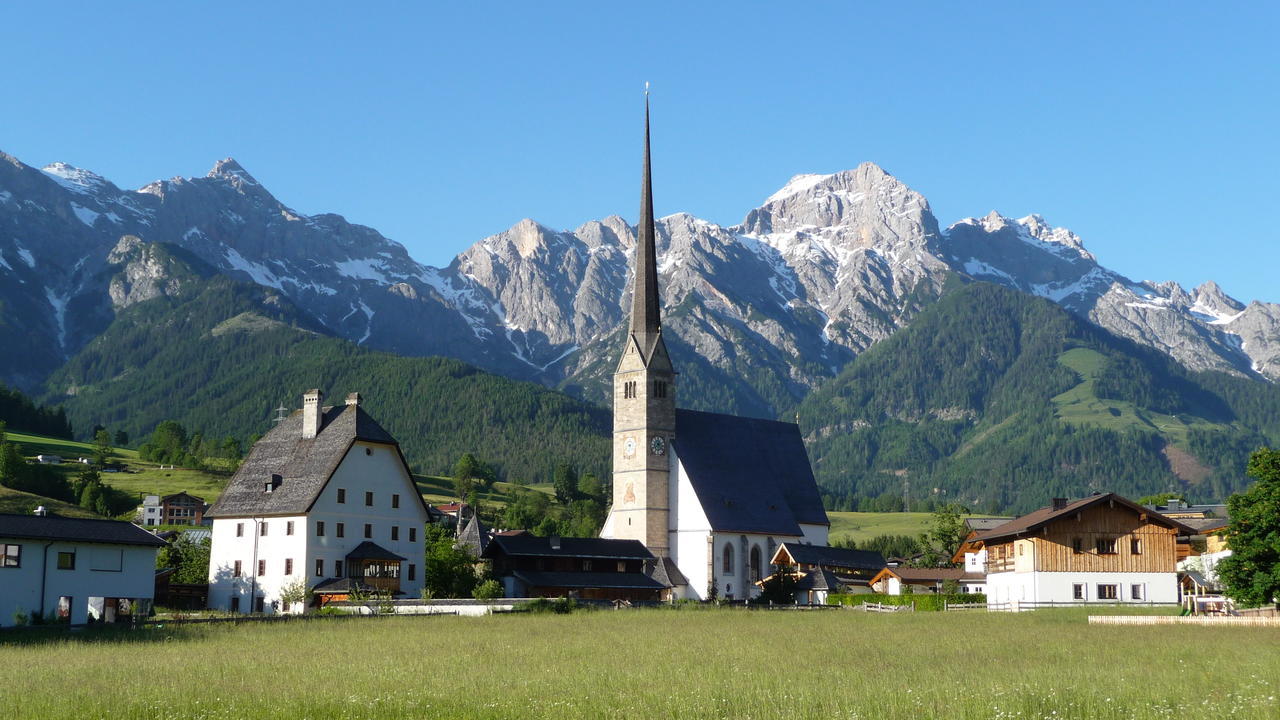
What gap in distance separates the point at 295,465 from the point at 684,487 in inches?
1458

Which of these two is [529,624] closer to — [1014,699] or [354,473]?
[354,473]

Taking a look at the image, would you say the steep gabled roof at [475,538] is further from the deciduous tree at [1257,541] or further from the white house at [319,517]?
the deciduous tree at [1257,541]

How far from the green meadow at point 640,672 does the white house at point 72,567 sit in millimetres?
9517

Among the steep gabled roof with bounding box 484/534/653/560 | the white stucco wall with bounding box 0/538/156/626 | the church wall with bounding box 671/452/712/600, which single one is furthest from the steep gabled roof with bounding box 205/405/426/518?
the church wall with bounding box 671/452/712/600

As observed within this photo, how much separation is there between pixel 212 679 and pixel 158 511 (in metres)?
137

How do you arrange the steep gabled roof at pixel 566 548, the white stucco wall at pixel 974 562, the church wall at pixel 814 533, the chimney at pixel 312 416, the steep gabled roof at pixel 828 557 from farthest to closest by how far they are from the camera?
1. the church wall at pixel 814 533
2. the white stucco wall at pixel 974 562
3. the steep gabled roof at pixel 828 557
4. the steep gabled roof at pixel 566 548
5. the chimney at pixel 312 416

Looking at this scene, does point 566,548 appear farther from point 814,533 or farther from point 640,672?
point 640,672

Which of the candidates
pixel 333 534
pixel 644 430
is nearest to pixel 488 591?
pixel 333 534

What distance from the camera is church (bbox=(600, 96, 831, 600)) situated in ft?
372

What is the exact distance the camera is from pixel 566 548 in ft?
348

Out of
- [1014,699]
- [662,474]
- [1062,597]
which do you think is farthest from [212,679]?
[662,474]

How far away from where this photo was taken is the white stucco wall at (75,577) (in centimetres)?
6184

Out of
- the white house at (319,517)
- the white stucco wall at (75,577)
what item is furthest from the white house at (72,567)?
the white house at (319,517)

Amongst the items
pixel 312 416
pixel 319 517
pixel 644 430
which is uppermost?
pixel 644 430
